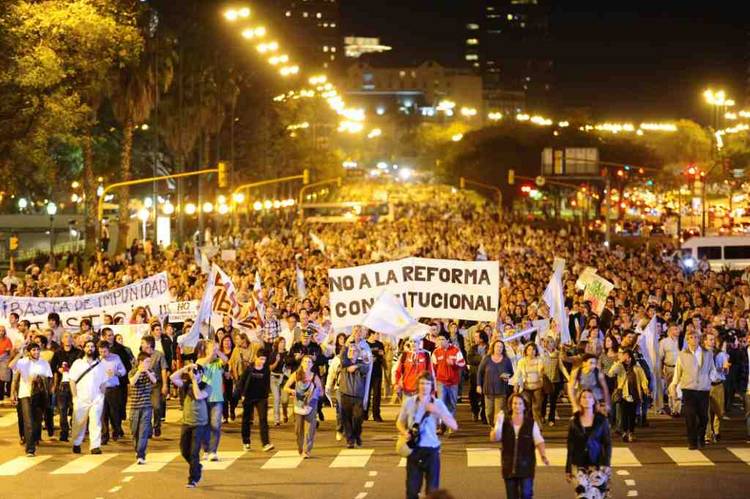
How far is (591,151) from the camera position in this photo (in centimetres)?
10044

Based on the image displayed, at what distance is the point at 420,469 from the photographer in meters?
11.8

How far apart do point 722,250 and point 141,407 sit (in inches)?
1367

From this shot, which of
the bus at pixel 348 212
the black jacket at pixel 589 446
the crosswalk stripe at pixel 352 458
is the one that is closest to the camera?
the black jacket at pixel 589 446

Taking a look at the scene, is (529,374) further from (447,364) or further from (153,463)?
(153,463)

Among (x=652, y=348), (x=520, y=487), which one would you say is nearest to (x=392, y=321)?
(x=652, y=348)

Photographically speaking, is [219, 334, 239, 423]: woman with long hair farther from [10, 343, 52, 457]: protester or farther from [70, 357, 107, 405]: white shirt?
[10, 343, 52, 457]: protester

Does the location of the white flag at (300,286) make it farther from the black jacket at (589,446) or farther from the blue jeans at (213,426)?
the black jacket at (589,446)

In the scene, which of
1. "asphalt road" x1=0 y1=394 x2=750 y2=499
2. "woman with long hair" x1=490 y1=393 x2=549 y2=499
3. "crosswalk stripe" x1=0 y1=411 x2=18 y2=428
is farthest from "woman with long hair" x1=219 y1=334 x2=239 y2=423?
"woman with long hair" x1=490 y1=393 x2=549 y2=499

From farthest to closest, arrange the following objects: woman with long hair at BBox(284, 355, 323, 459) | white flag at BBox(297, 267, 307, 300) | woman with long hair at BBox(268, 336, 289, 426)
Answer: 1. white flag at BBox(297, 267, 307, 300)
2. woman with long hair at BBox(268, 336, 289, 426)
3. woman with long hair at BBox(284, 355, 323, 459)

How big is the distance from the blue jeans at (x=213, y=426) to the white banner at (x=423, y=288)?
2.77 m

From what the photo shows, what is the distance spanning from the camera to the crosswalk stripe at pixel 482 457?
1605 cm

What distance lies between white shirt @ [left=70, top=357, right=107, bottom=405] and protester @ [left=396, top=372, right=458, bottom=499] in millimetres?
6596

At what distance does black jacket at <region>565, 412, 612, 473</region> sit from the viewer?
38.0ft

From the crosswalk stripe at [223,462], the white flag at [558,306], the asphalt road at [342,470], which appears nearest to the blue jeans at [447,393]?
the asphalt road at [342,470]
